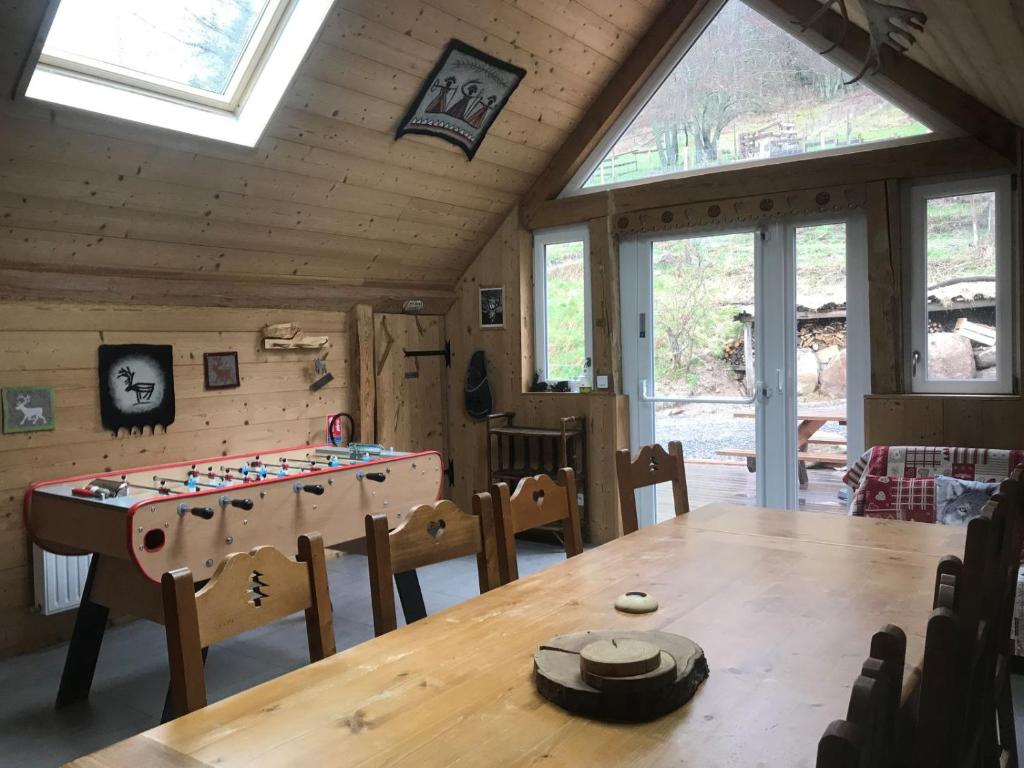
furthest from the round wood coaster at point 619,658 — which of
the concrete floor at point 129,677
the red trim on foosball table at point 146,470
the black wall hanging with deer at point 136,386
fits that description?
the black wall hanging with deer at point 136,386

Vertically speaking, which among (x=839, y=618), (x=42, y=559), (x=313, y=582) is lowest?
(x=42, y=559)

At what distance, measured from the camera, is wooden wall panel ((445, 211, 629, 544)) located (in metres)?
5.48

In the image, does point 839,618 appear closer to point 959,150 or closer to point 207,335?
point 959,150

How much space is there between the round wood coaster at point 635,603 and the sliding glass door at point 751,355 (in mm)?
3253

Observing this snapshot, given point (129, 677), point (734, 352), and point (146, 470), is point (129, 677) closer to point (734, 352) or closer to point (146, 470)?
point (146, 470)

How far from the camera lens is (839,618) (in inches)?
69.5

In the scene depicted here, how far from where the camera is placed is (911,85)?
14.1ft

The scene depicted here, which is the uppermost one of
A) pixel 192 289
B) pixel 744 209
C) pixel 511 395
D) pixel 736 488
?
pixel 744 209

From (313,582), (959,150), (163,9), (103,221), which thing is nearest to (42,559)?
(103,221)

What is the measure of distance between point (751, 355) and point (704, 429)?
55 cm

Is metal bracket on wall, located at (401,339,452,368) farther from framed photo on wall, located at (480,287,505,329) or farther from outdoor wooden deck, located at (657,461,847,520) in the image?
outdoor wooden deck, located at (657,461,847,520)

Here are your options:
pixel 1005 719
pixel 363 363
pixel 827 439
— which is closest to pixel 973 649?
pixel 1005 719

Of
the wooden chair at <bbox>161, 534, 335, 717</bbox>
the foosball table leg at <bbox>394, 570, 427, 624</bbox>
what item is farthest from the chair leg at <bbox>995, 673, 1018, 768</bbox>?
the foosball table leg at <bbox>394, 570, 427, 624</bbox>

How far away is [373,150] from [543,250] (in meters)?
1.71
